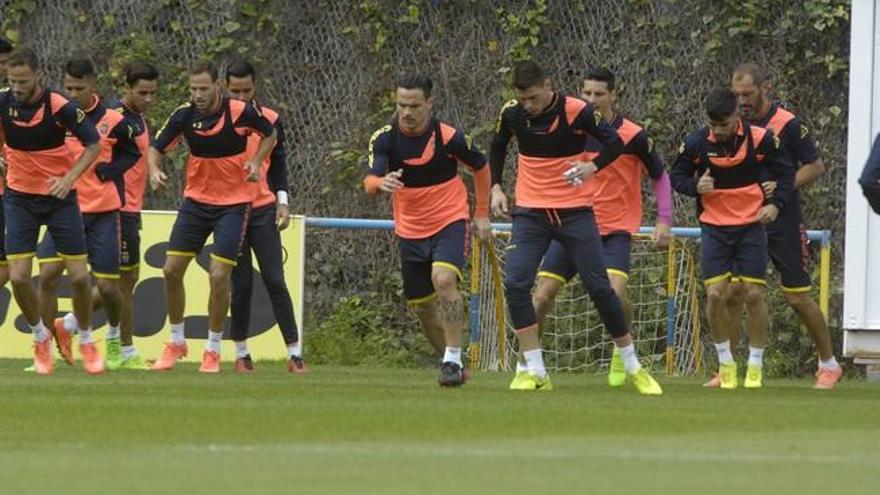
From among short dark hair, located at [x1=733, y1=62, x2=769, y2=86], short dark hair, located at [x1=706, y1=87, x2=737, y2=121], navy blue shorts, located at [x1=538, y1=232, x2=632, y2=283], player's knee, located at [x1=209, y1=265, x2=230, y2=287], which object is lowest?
player's knee, located at [x1=209, y1=265, x2=230, y2=287]

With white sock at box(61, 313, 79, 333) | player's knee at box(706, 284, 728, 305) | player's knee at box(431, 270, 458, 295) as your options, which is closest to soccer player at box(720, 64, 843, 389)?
player's knee at box(706, 284, 728, 305)

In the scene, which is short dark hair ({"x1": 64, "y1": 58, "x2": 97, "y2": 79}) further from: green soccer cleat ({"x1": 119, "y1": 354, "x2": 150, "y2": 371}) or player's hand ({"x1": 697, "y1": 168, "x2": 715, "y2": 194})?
player's hand ({"x1": 697, "y1": 168, "x2": 715, "y2": 194})

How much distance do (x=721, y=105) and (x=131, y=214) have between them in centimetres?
521

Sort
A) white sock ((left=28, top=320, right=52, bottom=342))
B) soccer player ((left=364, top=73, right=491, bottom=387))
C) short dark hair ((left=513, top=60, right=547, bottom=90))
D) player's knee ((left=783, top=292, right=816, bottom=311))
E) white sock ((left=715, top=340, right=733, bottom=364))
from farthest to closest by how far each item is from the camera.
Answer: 1. white sock ((left=28, top=320, right=52, bottom=342))
2. player's knee ((left=783, top=292, right=816, bottom=311))
3. white sock ((left=715, top=340, right=733, bottom=364))
4. soccer player ((left=364, top=73, right=491, bottom=387))
5. short dark hair ((left=513, top=60, right=547, bottom=90))

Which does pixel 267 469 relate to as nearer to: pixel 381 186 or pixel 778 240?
pixel 381 186

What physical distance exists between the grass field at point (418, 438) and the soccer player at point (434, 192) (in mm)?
591

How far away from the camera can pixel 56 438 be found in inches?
423

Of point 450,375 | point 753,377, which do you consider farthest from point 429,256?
point 753,377

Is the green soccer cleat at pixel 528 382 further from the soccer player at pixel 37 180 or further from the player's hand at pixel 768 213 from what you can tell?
the soccer player at pixel 37 180

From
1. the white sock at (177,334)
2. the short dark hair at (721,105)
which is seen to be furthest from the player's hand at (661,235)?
the white sock at (177,334)

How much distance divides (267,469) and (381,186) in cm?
616

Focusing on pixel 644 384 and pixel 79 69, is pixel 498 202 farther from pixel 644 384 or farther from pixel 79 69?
pixel 79 69

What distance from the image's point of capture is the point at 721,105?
15562mm

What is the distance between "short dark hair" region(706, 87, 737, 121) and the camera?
1558 centimetres
